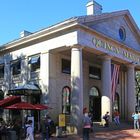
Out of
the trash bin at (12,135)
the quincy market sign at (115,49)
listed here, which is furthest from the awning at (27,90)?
the trash bin at (12,135)

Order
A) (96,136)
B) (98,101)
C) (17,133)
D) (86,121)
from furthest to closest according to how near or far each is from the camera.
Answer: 1. (98,101)
2. (96,136)
3. (17,133)
4. (86,121)

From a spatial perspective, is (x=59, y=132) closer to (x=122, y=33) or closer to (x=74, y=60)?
(x=74, y=60)

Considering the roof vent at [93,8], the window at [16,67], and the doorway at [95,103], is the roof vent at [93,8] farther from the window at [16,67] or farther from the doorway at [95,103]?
the window at [16,67]

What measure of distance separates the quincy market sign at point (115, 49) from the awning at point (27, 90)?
21.3 feet

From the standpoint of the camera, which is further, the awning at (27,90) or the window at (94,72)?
the window at (94,72)

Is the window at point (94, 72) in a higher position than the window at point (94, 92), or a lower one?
higher

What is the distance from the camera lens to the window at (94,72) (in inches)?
1402

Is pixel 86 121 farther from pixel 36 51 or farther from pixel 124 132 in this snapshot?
pixel 36 51

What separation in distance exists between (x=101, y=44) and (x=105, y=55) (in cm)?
116

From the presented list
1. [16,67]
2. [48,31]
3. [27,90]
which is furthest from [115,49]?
[16,67]

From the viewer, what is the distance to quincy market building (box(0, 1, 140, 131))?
27.4 meters

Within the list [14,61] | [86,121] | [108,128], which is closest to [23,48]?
[14,61]

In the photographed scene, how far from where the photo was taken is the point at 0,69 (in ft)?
123

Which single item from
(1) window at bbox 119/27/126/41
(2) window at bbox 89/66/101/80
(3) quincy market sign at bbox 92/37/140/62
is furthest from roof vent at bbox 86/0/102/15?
(2) window at bbox 89/66/101/80
